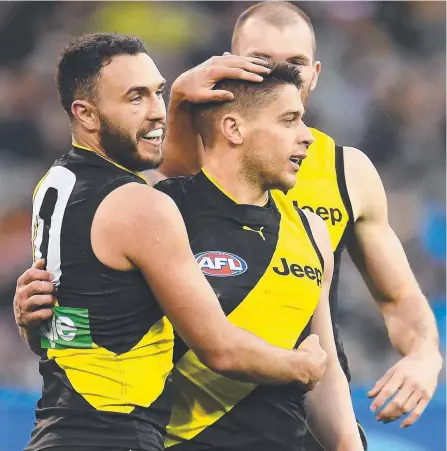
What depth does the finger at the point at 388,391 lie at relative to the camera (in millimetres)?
3969

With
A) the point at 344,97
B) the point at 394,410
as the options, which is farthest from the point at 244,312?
the point at 344,97

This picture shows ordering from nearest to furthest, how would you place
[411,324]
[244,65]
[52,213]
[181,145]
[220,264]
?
[52,213] → [220,264] → [244,65] → [181,145] → [411,324]

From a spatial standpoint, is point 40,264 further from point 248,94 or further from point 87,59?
point 248,94

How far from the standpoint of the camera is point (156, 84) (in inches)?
142

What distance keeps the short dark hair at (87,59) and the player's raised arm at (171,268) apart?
45 cm

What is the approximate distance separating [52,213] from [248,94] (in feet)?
2.91

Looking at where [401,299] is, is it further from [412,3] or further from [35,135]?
[412,3]

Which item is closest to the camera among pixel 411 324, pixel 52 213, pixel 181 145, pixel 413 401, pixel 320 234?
pixel 52 213

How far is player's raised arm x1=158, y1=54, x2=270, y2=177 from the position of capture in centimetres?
383

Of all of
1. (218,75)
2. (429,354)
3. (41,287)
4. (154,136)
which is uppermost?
(218,75)

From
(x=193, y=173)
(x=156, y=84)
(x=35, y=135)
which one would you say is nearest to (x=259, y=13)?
(x=193, y=173)

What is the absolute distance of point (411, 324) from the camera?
15.3 feet

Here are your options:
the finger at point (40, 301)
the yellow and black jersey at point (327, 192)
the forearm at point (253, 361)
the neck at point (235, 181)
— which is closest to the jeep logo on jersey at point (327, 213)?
the yellow and black jersey at point (327, 192)

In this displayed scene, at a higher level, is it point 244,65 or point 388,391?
point 244,65
